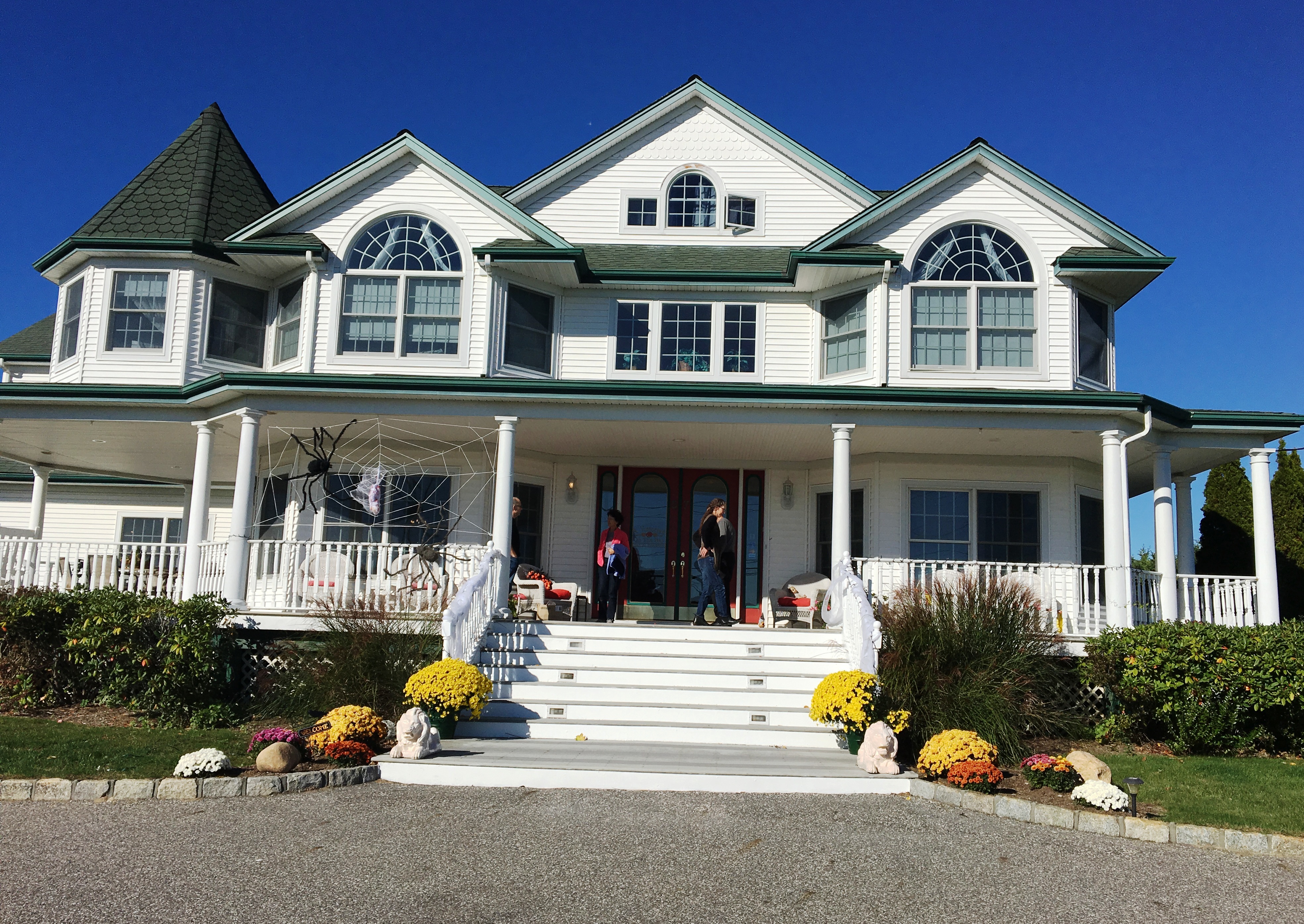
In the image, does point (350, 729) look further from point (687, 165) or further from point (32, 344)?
point (32, 344)

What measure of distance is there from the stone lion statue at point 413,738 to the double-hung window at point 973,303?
354 inches

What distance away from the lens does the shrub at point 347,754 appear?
885cm

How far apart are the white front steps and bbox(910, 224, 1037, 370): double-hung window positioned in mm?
4836

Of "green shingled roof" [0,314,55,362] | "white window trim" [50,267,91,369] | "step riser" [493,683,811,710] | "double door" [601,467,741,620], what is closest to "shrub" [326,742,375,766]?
"step riser" [493,683,811,710]

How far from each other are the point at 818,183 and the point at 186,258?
34.2 ft

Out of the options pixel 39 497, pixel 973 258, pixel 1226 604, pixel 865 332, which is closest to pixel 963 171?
pixel 973 258

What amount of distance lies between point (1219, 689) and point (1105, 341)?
21.4 ft

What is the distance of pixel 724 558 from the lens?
1584 centimetres

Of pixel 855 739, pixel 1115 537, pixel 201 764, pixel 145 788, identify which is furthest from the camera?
pixel 1115 537

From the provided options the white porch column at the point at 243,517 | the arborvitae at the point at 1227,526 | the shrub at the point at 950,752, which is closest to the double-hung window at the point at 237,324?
the white porch column at the point at 243,517

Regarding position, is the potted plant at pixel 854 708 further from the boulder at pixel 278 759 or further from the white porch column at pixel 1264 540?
the white porch column at pixel 1264 540

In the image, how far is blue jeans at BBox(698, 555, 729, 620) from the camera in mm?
13211

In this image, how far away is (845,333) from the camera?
50.9 feet

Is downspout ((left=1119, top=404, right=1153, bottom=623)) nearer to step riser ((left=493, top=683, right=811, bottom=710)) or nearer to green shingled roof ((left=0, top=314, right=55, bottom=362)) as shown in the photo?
step riser ((left=493, top=683, right=811, bottom=710))
